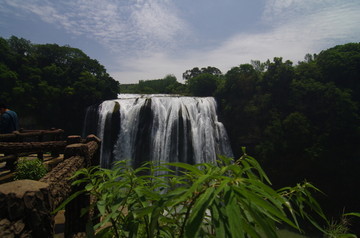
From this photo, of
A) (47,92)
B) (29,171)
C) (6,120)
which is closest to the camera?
(29,171)

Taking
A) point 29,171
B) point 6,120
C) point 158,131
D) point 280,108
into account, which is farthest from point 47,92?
point 280,108

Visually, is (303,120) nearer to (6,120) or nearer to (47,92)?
(6,120)

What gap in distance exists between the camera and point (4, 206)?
83 centimetres

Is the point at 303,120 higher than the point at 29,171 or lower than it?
lower

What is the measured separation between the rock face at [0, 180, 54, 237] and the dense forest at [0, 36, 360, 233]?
1931 centimetres

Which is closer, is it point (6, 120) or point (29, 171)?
point (29, 171)

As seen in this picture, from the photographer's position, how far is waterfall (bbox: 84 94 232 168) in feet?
55.3

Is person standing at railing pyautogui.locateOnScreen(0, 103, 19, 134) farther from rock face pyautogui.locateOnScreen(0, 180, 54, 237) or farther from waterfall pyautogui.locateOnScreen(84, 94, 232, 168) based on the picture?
waterfall pyautogui.locateOnScreen(84, 94, 232, 168)

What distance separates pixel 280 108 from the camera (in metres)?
20.0

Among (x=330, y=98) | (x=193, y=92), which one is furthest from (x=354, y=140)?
(x=193, y=92)

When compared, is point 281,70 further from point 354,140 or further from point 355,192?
point 355,192

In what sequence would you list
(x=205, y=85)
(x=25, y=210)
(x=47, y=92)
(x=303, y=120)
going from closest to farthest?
(x=25, y=210), (x=303, y=120), (x=47, y=92), (x=205, y=85)

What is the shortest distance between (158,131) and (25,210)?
16428 millimetres

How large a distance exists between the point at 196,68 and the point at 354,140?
1707 inches
